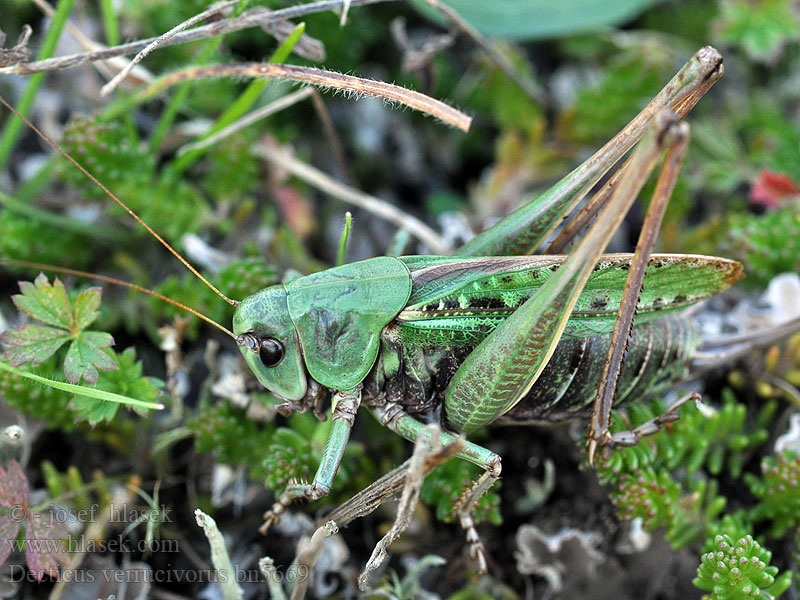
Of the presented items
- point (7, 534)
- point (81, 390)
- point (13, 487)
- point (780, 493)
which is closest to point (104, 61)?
point (81, 390)

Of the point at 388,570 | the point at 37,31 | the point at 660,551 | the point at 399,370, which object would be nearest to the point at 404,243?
the point at 399,370

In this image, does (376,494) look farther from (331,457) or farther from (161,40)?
(161,40)

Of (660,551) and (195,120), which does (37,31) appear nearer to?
(195,120)

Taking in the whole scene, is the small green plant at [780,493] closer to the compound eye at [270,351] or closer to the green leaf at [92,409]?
the compound eye at [270,351]

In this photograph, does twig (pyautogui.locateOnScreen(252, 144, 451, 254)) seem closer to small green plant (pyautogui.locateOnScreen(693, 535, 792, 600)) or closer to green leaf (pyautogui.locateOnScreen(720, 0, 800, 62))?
small green plant (pyautogui.locateOnScreen(693, 535, 792, 600))

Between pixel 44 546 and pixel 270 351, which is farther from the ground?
pixel 270 351
